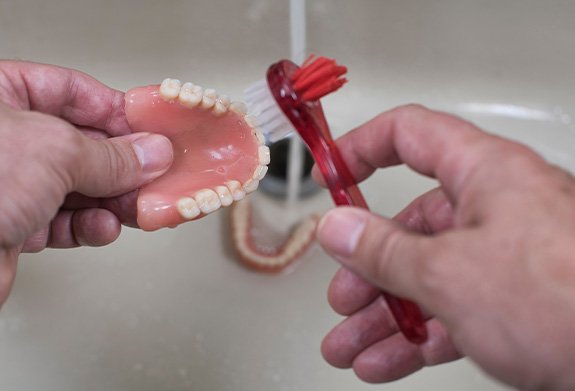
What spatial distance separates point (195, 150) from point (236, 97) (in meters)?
0.49

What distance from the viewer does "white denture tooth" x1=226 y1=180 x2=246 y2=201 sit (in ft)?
2.20

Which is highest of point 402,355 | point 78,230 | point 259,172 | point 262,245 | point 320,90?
point 320,90

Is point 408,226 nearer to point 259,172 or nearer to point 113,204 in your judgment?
point 259,172

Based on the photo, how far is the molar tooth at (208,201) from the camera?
66cm

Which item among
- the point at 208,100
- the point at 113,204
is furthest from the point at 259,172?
the point at 113,204

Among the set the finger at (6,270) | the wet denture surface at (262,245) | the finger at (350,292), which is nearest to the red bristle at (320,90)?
the finger at (350,292)

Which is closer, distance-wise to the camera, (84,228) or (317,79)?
(317,79)

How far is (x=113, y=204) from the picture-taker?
2.46 ft

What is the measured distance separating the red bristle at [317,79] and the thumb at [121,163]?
18 cm

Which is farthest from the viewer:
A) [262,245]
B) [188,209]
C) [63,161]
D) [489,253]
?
[262,245]

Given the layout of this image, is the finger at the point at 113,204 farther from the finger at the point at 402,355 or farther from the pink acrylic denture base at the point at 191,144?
the finger at the point at 402,355

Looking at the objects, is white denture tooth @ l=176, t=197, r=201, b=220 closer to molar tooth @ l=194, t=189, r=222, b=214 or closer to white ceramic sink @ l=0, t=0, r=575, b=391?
molar tooth @ l=194, t=189, r=222, b=214

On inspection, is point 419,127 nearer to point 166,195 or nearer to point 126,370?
point 166,195

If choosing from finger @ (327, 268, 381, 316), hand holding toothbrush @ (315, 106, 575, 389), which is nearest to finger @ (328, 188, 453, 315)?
finger @ (327, 268, 381, 316)
